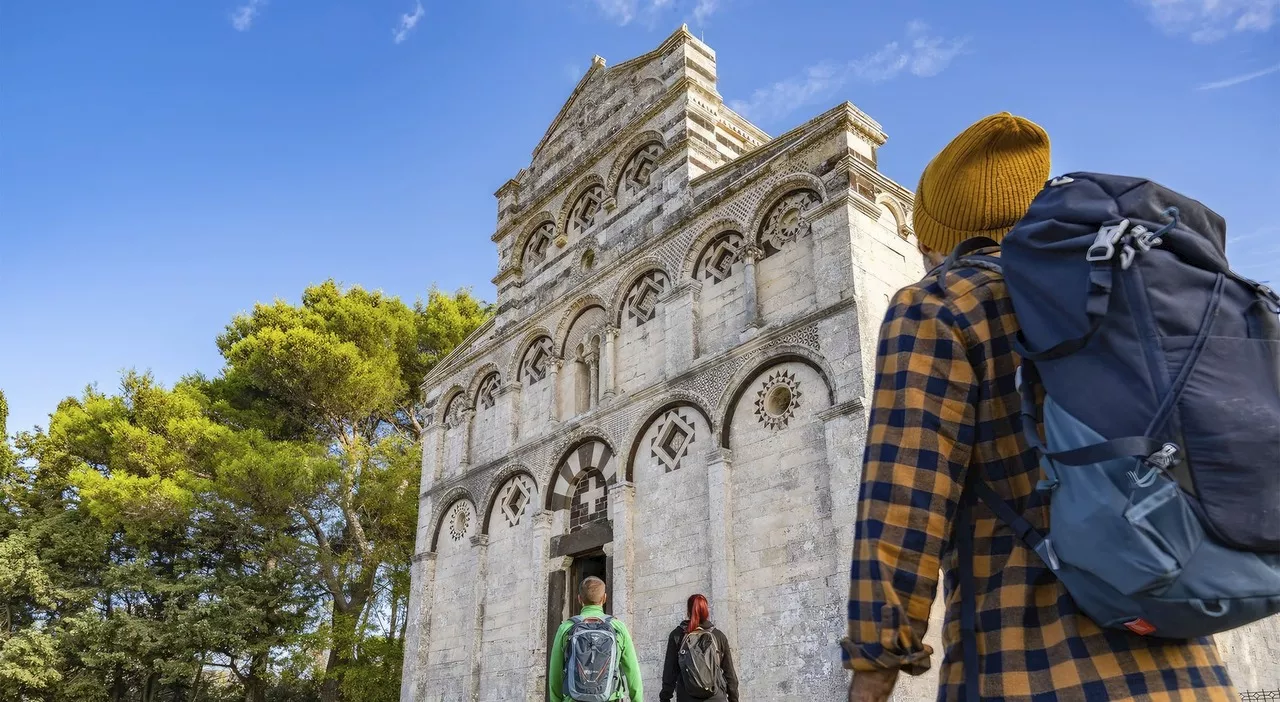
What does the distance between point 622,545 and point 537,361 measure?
418cm

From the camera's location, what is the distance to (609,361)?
1188 centimetres

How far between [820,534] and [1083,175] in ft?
23.4

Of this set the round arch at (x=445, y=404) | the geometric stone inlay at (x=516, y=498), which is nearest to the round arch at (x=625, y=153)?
the geometric stone inlay at (x=516, y=498)

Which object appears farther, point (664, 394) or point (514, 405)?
point (514, 405)

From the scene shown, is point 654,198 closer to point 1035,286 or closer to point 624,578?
point 624,578

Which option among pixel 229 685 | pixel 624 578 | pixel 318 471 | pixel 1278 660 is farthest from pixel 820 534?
pixel 229 685

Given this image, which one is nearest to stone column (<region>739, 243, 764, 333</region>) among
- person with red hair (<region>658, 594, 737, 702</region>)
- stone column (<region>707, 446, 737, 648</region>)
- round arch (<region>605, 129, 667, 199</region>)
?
stone column (<region>707, 446, 737, 648</region>)

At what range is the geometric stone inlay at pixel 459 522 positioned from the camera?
13891 millimetres

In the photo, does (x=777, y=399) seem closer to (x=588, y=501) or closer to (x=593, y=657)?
(x=588, y=501)

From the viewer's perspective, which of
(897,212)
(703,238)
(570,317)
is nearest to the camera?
(897,212)

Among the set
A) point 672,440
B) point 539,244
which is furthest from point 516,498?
point 539,244

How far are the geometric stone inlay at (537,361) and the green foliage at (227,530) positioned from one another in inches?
278

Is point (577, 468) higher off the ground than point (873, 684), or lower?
higher

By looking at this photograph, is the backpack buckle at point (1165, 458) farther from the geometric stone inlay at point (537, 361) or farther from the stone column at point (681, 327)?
the geometric stone inlay at point (537, 361)
